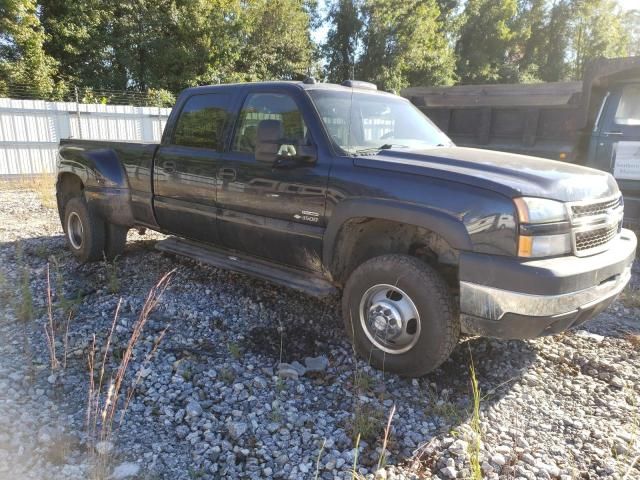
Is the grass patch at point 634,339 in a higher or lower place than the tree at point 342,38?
lower

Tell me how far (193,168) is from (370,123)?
167cm

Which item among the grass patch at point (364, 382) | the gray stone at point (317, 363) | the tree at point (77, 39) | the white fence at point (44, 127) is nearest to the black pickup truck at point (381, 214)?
the grass patch at point (364, 382)

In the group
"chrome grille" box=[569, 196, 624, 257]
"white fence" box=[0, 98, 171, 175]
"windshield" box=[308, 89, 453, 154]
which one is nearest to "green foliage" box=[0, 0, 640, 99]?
"white fence" box=[0, 98, 171, 175]

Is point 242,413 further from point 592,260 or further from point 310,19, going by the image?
point 310,19

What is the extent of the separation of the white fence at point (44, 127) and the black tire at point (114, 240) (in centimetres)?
672

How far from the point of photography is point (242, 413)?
293 centimetres

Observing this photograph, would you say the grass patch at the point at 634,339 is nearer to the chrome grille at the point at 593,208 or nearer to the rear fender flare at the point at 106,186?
the chrome grille at the point at 593,208

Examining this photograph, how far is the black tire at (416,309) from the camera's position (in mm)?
3062

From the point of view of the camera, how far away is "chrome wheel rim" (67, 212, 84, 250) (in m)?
5.73

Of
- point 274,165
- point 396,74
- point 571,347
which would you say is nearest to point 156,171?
point 274,165

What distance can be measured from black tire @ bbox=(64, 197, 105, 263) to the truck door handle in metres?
1.99

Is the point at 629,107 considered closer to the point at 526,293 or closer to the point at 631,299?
the point at 631,299

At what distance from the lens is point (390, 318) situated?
10.7ft

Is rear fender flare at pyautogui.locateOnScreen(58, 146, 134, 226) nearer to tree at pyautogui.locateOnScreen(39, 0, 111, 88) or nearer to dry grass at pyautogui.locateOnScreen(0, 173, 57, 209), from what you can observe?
dry grass at pyautogui.locateOnScreen(0, 173, 57, 209)
